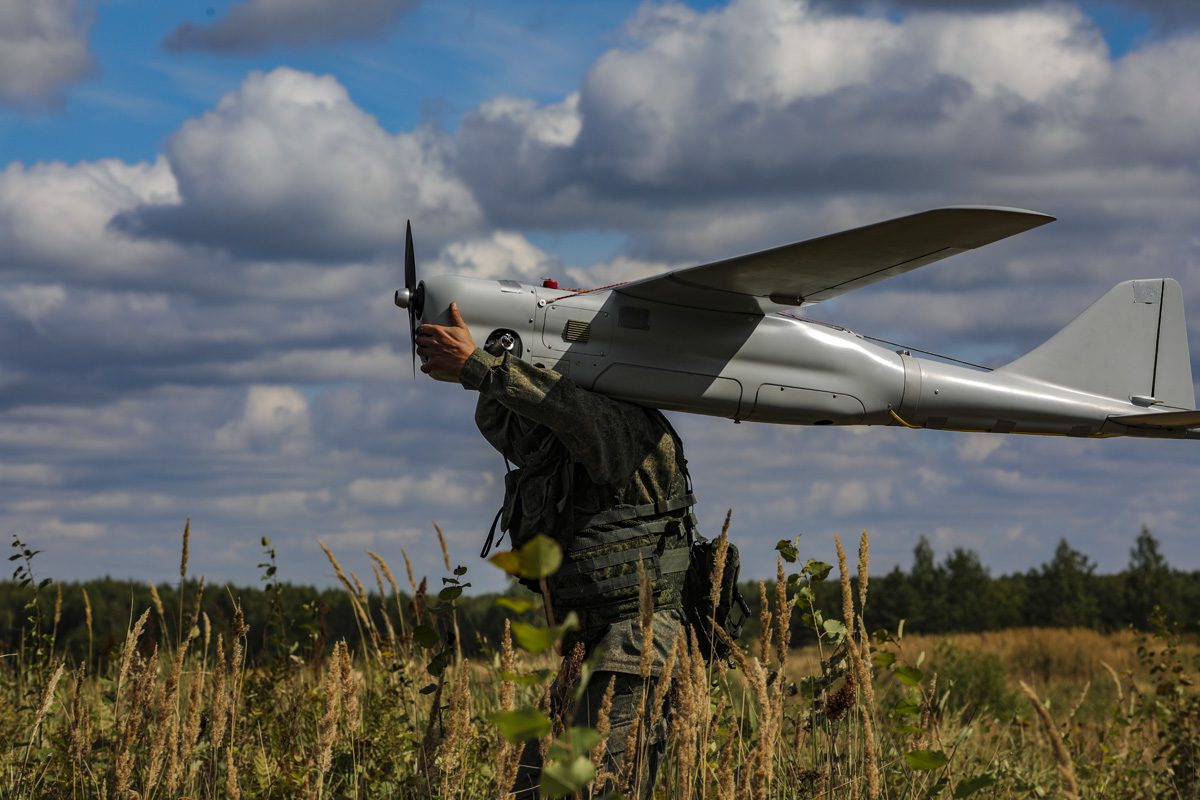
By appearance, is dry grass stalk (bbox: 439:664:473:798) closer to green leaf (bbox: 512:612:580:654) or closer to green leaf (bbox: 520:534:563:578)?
green leaf (bbox: 512:612:580:654)

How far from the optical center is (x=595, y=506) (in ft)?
14.9

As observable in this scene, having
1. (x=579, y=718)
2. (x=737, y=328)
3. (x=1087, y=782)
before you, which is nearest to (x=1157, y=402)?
(x=1087, y=782)

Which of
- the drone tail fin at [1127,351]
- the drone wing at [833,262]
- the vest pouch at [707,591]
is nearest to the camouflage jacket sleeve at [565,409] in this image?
the vest pouch at [707,591]

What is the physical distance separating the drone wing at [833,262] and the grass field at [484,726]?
1.25m

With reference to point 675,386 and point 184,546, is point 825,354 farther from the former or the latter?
point 184,546

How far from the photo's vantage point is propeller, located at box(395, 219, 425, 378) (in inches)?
201

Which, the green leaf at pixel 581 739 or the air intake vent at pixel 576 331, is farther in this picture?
the air intake vent at pixel 576 331

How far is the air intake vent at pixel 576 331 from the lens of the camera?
4.91m

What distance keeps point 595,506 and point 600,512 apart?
33mm

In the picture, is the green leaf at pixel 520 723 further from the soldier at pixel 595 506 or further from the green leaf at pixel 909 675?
the soldier at pixel 595 506

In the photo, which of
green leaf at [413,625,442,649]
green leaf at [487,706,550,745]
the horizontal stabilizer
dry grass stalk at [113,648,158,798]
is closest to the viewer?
green leaf at [487,706,550,745]

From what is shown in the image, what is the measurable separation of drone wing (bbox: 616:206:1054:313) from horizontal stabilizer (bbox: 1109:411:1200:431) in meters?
1.70

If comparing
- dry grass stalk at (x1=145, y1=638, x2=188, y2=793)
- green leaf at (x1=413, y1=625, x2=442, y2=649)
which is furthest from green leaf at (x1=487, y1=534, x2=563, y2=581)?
green leaf at (x1=413, y1=625, x2=442, y2=649)

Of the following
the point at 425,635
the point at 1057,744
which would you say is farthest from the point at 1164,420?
the point at 1057,744
